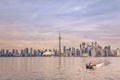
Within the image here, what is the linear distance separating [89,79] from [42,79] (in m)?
16.9

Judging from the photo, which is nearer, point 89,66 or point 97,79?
point 97,79

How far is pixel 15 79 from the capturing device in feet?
239

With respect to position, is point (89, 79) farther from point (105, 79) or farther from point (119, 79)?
point (119, 79)

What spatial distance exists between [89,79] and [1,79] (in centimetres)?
3074

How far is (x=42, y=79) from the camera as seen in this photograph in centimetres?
7400

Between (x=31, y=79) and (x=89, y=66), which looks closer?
(x=31, y=79)

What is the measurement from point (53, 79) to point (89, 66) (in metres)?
66.0

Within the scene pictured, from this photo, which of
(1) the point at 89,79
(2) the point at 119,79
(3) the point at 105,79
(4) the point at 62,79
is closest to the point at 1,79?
(4) the point at 62,79

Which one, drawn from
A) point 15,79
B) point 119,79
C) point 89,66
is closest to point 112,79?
point 119,79

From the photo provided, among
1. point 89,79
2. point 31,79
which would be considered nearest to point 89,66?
point 89,79

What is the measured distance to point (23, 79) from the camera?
72750mm

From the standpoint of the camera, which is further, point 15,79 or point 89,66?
point 89,66

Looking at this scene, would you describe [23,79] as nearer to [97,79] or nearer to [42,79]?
[42,79]

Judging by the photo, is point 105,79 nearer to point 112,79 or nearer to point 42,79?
point 112,79
